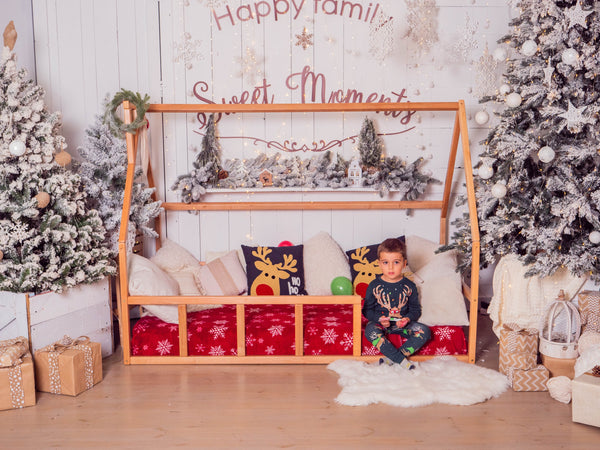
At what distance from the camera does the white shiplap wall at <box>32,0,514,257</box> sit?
3855 millimetres

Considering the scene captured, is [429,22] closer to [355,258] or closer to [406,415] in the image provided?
[355,258]

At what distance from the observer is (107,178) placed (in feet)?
11.4

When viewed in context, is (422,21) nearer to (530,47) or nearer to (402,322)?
(530,47)

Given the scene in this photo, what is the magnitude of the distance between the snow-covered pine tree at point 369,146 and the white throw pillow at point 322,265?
2.01 ft

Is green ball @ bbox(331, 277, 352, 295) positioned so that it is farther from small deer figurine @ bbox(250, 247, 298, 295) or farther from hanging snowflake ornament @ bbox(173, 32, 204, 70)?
hanging snowflake ornament @ bbox(173, 32, 204, 70)

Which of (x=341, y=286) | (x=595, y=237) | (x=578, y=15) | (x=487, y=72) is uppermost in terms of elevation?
(x=578, y=15)

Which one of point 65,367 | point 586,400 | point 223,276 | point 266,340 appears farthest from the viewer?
point 223,276

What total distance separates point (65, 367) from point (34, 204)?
0.90m

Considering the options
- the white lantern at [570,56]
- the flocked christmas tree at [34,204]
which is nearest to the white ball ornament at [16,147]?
the flocked christmas tree at [34,204]

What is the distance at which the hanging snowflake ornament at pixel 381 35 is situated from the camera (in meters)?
3.84

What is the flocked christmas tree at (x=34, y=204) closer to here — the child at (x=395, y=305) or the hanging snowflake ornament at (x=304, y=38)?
the child at (x=395, y=305)

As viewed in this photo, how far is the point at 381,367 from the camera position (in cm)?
301

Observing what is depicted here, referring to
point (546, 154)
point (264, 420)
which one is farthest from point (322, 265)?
point (546, 154)

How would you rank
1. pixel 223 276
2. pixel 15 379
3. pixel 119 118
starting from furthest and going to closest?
pixel 223 276 → pixel 119 118 → pixel 15 379
